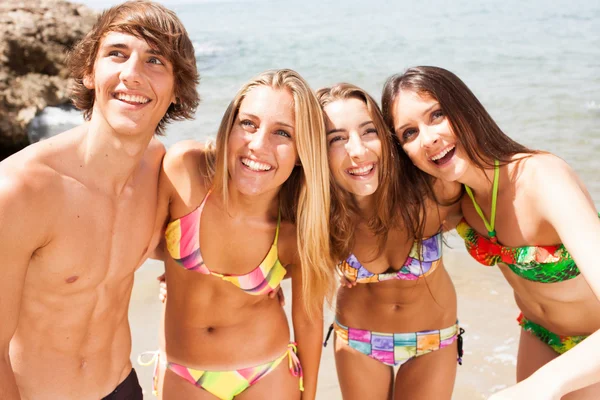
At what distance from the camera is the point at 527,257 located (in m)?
3.38

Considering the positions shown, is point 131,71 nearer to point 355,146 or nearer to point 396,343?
point 355,146

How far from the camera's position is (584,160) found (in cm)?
859

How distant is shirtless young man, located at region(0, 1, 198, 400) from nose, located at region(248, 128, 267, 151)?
0.45 meters

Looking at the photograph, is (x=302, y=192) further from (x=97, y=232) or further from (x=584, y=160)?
(x=584, y=160)

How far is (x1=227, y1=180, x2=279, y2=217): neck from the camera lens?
3.47 metres

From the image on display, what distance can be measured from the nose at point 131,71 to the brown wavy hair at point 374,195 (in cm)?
122

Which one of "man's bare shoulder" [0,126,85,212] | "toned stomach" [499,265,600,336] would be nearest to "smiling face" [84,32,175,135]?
"man's bare shoulder" [0,126,85,212]

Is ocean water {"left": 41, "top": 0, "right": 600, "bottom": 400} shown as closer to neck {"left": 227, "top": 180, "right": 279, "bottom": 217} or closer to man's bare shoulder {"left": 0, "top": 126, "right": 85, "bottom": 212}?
neck {"left": 227, "top": 180, "right": 279, "bottom": 217}

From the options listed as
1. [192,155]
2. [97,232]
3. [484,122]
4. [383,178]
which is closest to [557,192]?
[484,122]

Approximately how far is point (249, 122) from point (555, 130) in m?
7.87

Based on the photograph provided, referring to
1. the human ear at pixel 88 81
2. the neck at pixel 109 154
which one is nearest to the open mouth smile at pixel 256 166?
the neck at pixel 109 154

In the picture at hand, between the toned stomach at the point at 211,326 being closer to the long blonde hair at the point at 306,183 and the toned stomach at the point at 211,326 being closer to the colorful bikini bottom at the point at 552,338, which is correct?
the long blonde hair at the point at 306,183

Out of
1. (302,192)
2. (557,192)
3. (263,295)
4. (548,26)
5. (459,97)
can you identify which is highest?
(459,97)

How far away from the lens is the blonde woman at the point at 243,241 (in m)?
3.34
